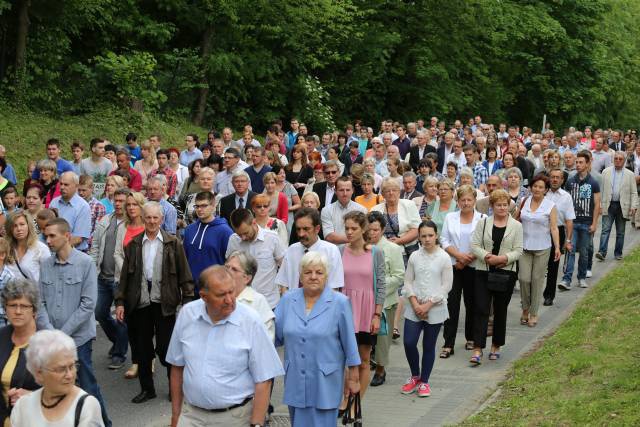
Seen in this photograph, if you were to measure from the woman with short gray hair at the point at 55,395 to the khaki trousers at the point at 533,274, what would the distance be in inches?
355

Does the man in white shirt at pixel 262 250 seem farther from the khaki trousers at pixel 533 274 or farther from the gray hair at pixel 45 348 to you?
the khaki trousers at pixel 533 274

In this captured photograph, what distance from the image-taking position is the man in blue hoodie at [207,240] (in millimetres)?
11133

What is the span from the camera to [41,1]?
27.0 m

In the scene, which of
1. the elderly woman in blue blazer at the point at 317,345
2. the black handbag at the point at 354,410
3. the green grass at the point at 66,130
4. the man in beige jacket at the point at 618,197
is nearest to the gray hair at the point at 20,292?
the elderly woman in blue blazer at the point at 317,345

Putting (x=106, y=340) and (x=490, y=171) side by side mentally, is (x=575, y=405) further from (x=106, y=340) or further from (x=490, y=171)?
(x=490, y=171)

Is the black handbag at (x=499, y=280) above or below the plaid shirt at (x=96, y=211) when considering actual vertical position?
below

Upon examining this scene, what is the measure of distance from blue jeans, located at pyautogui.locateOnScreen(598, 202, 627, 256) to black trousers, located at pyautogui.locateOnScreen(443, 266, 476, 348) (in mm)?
6757

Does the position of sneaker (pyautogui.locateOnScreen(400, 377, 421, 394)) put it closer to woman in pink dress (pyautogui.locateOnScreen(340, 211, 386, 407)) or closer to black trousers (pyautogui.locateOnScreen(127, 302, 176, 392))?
woman in pink dress (pyautogui.locateOnScreen(340, 211, 386, 407))

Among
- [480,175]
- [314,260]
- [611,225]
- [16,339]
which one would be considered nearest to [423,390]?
[314,260]

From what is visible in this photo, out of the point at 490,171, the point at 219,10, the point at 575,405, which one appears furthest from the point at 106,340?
the point at 219,10

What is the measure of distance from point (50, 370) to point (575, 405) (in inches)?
207

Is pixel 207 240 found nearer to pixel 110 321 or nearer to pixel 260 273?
pixel 260 273

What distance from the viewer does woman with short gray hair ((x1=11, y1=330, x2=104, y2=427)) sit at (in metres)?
5.91

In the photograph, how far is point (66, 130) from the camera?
80.2ft
